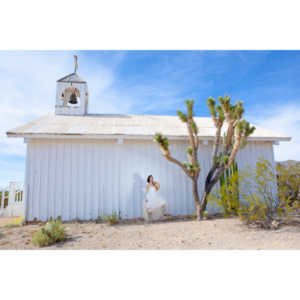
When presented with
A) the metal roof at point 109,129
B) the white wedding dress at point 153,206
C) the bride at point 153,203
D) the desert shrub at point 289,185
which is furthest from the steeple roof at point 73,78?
the desert shrub at point 289,185

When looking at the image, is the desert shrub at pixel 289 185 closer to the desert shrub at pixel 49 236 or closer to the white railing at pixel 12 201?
the desert shrub at pixel 49 236

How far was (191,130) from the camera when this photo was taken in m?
6.66

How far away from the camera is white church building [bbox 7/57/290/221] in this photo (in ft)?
23.5

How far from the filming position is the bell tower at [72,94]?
10445 millimetres

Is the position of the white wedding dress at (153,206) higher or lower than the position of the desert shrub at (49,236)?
higher

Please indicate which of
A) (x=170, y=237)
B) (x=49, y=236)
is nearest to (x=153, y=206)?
(x=170, y=237)

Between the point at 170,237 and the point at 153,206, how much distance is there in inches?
81.0

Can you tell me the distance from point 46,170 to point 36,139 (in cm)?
111

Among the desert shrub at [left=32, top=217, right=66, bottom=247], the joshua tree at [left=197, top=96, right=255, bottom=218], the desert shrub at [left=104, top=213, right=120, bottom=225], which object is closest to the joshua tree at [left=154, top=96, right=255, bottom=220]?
the joshua tree at [left=197, top=96, right=255, bottom=218]

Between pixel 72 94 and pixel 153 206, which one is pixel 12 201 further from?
pixel 153 206

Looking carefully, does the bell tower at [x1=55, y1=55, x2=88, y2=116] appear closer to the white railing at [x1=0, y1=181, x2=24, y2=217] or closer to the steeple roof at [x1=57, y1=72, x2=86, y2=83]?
the steeple roof at [x1=57, y1=72, x2=86, y2=83]

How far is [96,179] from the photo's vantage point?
290 inches

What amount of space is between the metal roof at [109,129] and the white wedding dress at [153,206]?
77.3 inches

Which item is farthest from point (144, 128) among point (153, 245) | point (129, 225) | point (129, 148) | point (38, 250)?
point (38, 250)
